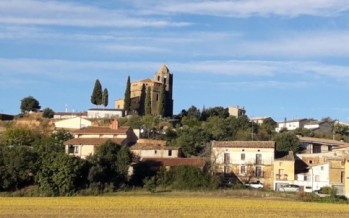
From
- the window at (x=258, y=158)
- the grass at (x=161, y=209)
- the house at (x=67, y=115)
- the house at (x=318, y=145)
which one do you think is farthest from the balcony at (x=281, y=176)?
the house at (x=67, y=115)

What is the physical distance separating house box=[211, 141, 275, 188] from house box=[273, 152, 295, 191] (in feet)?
1.97

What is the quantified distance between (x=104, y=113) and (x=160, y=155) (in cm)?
3593

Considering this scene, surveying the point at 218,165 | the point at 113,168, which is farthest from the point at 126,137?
the point at 113,168

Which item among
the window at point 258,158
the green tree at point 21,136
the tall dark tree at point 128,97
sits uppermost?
the tall dark tree at point 128,97

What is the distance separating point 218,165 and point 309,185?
10656 mm

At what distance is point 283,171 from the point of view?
74.6 metres

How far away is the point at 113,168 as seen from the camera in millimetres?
64812

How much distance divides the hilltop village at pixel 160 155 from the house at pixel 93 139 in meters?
0.12

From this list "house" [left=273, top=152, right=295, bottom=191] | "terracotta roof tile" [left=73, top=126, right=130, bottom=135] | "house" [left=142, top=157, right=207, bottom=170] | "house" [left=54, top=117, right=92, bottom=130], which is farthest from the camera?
"house" [left=54, top=117, right=92, bottom=130]

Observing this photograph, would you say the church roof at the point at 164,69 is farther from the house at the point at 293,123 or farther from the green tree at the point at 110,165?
the green tree at the point at 110,165

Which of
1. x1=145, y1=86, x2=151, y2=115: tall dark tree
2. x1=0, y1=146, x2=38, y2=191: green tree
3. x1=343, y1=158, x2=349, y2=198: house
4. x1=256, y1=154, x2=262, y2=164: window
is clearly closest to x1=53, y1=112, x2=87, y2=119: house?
x1=145, y1=86, x2=151, y2=115: tall dark tree

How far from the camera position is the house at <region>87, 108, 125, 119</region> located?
110m

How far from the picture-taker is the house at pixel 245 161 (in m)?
75.8

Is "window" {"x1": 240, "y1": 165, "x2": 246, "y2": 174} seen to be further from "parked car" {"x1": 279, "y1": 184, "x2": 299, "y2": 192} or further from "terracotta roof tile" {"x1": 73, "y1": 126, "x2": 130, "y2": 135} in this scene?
"terracotta roof tile" {"x1": 73, "y1": 126, "x2": 130, "y2": 135}
